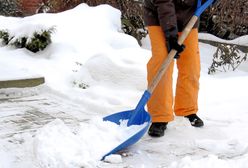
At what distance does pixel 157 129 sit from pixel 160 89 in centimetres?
33

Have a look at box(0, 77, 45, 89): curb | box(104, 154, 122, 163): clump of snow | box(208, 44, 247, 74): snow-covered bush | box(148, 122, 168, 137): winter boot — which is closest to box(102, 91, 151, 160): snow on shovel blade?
box(148, 122, 168, 137): winter boot

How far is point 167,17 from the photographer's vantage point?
11.7 feet

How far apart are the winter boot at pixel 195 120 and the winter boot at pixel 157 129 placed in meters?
0.29

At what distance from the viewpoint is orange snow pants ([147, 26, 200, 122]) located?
3.67 metres

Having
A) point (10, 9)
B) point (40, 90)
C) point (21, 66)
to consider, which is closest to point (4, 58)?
point (21, 66)

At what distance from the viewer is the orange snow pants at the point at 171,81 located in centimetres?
367

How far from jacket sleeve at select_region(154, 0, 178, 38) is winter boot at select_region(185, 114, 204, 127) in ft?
2.58

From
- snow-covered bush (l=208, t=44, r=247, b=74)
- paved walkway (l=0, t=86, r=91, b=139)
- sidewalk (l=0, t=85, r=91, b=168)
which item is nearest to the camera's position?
sidewalk (l=0, t=85, r=91, b=168)

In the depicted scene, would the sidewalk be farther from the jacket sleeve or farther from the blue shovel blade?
the jacket sleeve

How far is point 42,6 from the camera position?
450 inches

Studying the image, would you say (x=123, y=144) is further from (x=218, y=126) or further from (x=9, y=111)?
(x=9, y=111)

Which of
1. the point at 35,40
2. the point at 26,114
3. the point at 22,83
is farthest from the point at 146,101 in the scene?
the point at 35,40

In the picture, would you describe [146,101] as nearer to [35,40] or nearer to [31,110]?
[31,110]

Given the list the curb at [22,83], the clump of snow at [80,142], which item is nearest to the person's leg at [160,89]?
the clump of snow at [80,142]
